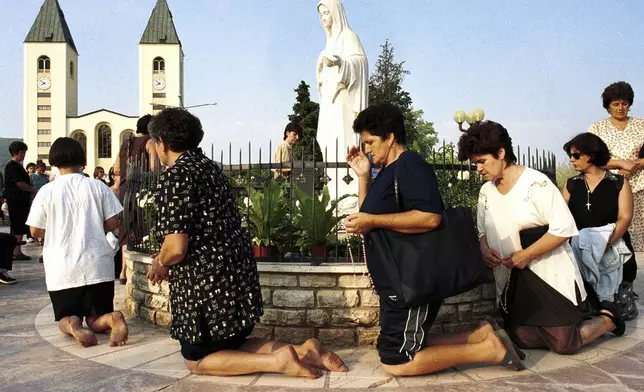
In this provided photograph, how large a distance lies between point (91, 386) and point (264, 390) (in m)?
1.09

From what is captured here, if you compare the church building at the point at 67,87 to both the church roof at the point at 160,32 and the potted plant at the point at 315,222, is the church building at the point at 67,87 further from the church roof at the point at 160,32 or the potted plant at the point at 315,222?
the potted plant at the point at 315,222

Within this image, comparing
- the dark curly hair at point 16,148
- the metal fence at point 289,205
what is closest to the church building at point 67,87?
the dark curly hair at point 16,148

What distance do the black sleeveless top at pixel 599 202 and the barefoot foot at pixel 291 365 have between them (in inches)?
107

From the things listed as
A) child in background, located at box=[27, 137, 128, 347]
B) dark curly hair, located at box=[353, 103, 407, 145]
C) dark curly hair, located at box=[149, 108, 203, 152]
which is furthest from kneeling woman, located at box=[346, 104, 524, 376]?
child in background, located at box=[27, 137, 128, 347]

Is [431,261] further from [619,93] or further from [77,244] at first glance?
[619,93]

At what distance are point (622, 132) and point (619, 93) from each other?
0.92 metres

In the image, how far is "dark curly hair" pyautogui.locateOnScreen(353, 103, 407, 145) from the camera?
11.8ft

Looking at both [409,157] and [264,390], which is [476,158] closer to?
[409,157]

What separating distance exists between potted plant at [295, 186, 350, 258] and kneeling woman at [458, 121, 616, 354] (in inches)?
48.1

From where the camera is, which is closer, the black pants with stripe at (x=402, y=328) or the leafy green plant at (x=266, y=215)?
the black pants with stripe at (x=402, y=328)

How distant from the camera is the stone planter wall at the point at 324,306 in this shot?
15.0 feet

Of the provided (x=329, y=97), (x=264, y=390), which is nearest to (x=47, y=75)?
(x=329, y=97)

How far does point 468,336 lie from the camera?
373cm

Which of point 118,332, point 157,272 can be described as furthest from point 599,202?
point 118,332
